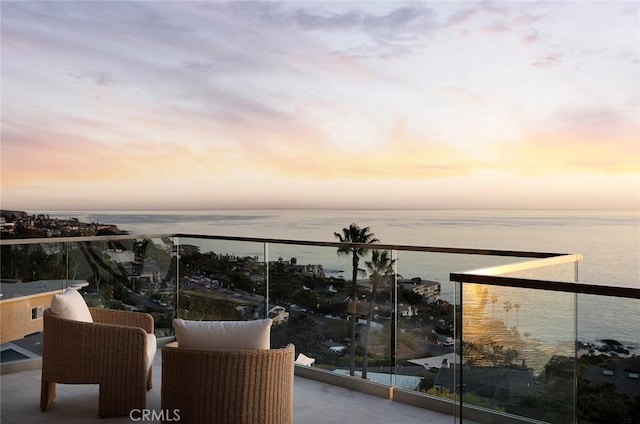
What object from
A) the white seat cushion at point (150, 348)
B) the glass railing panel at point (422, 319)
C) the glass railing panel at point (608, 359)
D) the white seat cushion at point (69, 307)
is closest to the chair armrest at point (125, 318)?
the white seat cushion at point (69, 307)

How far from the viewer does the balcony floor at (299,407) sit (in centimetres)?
402

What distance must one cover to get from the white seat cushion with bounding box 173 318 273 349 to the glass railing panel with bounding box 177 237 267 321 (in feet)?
8.08

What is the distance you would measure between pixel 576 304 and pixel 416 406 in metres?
1.95

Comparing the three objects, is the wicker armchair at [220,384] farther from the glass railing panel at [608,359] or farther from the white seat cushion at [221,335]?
the glass railing panel at [608,359]

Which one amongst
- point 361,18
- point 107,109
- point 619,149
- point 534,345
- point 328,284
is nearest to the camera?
point 534,345

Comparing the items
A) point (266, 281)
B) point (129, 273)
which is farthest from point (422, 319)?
point (129, 273)

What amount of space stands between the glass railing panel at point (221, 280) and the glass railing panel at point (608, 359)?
11.2 feet

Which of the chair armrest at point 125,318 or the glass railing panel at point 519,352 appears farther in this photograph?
the chair armrest at point 125,318

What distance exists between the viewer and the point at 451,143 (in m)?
9.23

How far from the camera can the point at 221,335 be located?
320cm

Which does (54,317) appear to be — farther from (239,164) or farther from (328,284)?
(239,164)

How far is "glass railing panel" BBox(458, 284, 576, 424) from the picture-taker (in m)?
2.78

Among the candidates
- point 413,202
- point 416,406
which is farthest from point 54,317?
point 413,202

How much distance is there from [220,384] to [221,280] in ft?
9.85
